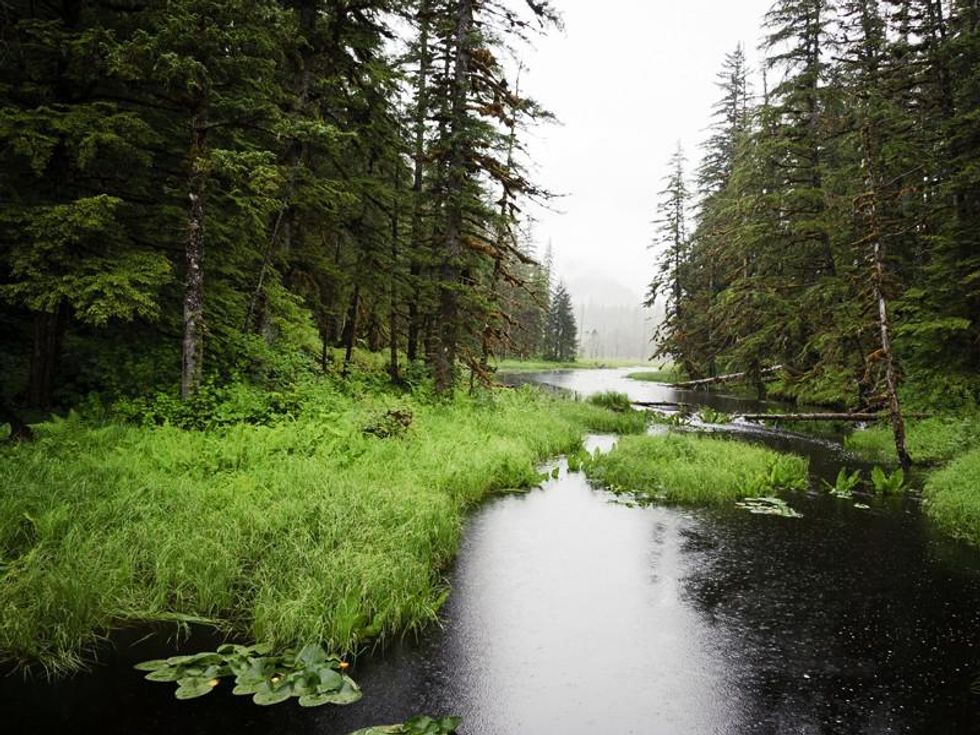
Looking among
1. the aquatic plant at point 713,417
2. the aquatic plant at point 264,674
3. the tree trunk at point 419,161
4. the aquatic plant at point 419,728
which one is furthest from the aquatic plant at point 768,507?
the tree trunk at point 419,161

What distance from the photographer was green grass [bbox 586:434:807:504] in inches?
454

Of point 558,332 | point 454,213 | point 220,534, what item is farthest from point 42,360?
point 558,332

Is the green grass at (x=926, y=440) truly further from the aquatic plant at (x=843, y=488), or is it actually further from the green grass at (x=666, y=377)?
the green grass at (x=666, y=377)

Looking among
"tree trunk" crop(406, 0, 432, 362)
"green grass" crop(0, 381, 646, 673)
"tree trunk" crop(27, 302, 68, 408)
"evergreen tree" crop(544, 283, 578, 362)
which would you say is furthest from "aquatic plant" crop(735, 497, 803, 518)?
"evergreen tree" crop(544, 283, 578, 362)

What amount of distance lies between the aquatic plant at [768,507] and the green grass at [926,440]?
232 inches

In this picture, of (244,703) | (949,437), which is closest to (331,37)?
(244,703)

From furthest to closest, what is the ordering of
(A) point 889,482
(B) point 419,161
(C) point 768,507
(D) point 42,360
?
(B) point 419,161 < (A) point 889,482 < (C) point 768,507 < (D) point 42,360

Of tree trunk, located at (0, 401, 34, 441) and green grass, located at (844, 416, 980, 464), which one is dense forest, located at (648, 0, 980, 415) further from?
tree trunk, located at (0, 401, 34, 441)

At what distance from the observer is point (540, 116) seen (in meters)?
17.1

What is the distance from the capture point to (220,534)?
6504 millimetres

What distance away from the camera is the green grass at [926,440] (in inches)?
→ 539

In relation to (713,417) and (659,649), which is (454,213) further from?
(659,649)

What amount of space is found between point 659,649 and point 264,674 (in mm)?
3913

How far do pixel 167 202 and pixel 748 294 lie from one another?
2233 centimetres
